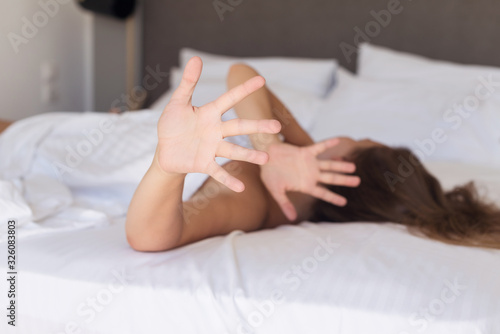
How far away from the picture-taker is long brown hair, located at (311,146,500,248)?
1.16 metres

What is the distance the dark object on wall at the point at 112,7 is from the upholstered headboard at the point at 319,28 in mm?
142

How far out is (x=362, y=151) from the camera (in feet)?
4.09

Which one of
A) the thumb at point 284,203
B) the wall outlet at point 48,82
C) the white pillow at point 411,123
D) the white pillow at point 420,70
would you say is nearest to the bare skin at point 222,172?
the thumb at point 284,203

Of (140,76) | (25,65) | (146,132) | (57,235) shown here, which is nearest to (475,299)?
(57,235)

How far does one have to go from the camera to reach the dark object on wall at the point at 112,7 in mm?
2467

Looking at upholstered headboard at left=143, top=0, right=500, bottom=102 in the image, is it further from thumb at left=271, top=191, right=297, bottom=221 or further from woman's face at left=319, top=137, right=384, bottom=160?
thumb at left=271, top=191, right=297, bottom=221

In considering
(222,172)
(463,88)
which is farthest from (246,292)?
(463,88)

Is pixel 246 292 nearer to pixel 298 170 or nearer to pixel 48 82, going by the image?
pixel 298 170

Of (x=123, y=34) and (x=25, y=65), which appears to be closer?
(x=25, y=65)

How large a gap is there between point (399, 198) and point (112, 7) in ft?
6.63

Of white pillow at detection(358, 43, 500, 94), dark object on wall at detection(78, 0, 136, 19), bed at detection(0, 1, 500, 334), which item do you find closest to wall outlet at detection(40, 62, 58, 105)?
Answer: dark object on wall at detection(78, 0, 136, 19)

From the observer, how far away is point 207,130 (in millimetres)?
755

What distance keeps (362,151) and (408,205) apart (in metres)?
0.17

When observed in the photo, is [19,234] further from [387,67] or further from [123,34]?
[123,34]
